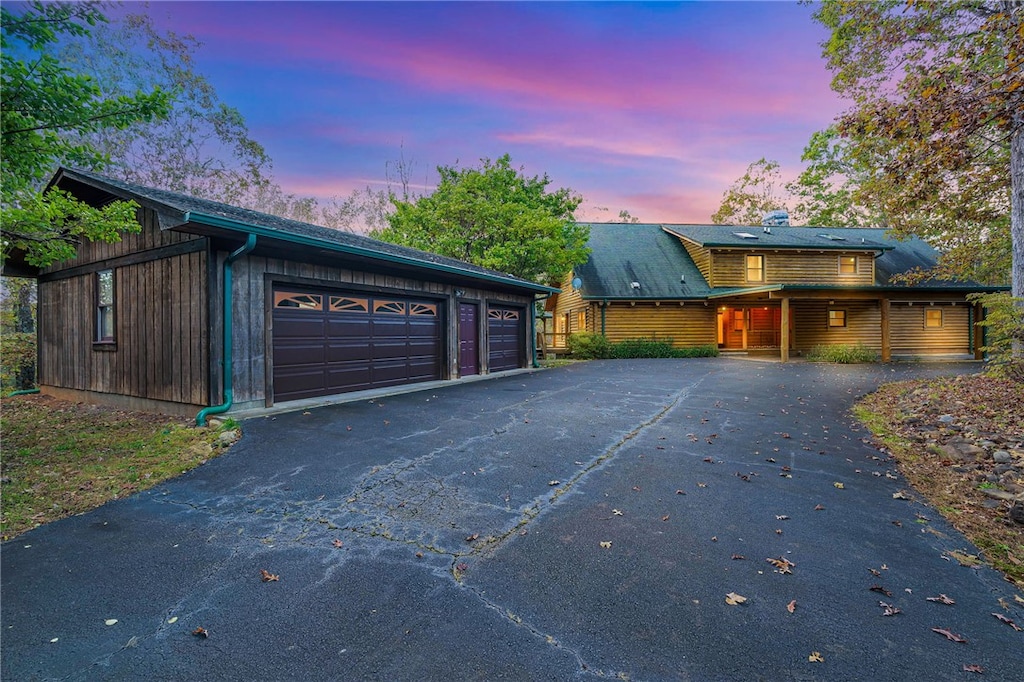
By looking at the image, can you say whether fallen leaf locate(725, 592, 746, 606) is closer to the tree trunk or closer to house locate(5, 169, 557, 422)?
house locate(5, 169, 557, 422)

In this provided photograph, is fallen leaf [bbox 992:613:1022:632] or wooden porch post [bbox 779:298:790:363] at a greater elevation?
wooden porch post [bbox 779:298:790:363]

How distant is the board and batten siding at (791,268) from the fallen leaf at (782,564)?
19.8 m

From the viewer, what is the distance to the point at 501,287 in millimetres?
13203

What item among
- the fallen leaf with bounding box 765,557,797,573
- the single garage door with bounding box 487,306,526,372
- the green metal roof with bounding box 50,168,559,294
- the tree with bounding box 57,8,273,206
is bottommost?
the fallen leaf with bounding box 765,557,797,573

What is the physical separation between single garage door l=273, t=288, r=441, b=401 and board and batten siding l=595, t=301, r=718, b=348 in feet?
35.7

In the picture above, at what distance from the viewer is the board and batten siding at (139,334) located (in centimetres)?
687

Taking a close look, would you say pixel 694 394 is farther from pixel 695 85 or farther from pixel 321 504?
pixel 695 85

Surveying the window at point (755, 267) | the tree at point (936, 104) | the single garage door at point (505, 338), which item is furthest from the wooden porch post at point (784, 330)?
the single garage door at point (505, 338)

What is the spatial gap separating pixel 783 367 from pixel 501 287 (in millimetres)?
10220

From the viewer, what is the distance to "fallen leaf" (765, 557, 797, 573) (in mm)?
2576

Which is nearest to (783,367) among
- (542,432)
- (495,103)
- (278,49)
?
(542,432)

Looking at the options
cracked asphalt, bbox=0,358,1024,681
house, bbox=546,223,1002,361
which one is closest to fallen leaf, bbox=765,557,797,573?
cracked asphalt, bbox=0,358,1024,681

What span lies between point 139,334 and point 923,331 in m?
28.7

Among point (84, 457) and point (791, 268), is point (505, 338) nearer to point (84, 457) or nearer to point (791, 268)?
point (84, 457)
